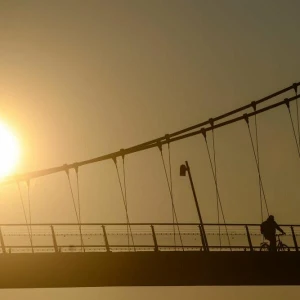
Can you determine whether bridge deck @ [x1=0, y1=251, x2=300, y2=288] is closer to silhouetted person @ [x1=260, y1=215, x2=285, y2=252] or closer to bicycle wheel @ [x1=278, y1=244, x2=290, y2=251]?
bicycle wheel @ [x1=278, y1=244, x2=290, y2=251]

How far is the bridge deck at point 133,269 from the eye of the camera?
21125 millimetres

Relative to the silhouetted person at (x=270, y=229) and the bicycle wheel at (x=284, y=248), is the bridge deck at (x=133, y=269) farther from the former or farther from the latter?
the silhouetted person at (x=270, y=229)

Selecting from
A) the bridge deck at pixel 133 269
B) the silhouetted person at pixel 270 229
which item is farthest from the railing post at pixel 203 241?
the silhouetted person at pixel 270 229

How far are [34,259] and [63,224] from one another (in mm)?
1759

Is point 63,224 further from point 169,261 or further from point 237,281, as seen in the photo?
point 237,281

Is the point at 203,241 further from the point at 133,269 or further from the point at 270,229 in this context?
the point at 270,229

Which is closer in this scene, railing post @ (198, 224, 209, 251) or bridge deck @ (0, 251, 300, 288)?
bridge deck @ (0, 251, 300, 288)

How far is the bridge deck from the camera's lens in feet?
69.3

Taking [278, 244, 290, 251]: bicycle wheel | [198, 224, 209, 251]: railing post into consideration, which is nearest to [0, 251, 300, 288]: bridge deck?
[198, 224, 209, 251]: railing post

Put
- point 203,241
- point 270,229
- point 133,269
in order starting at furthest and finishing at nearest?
point 270,229 < point 203,241 < point 133,269

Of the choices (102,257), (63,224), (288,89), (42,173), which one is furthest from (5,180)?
(288,89)

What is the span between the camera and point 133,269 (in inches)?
835

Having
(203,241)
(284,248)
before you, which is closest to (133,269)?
(203,241)

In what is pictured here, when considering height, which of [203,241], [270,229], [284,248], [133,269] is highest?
[203,241]
